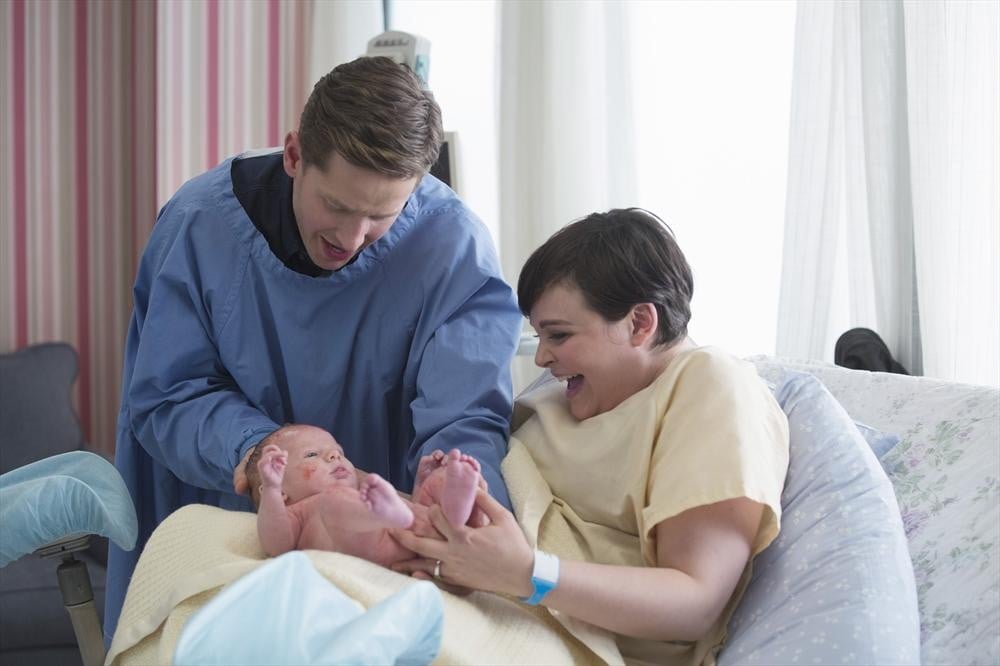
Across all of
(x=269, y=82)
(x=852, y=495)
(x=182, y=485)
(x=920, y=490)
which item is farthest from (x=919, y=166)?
(x=269, y=82)

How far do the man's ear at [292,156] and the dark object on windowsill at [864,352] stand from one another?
1.16 m

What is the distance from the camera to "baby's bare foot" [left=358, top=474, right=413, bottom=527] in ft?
3.89

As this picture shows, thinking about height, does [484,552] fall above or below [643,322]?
below

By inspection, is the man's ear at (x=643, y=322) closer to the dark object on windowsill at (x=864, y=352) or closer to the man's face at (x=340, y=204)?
the man's face at (x=340, y=204)

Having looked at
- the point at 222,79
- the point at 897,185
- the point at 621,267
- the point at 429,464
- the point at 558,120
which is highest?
the point at 222,79

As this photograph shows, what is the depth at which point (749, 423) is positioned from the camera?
1360mm

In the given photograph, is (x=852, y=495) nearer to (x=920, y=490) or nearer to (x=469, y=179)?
(x=920, y=490)

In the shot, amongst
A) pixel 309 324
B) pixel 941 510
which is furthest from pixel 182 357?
pixel 941 510

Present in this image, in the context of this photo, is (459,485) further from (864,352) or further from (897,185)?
(897,185)

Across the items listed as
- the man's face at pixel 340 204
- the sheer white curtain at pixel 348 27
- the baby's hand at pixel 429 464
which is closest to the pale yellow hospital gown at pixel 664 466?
the baby's hand at pixel 429 464

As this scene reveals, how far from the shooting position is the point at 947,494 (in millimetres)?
1450

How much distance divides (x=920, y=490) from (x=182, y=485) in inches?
46.3

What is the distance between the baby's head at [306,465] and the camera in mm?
1459

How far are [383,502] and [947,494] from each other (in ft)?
2.48
